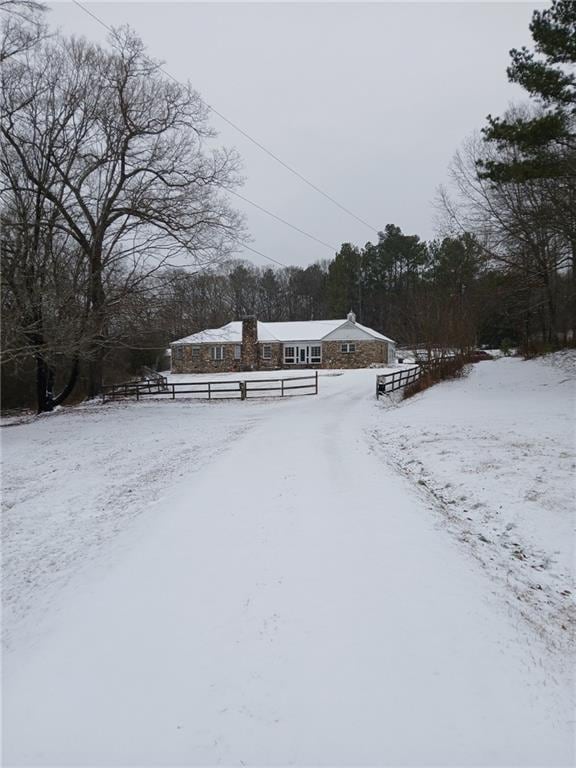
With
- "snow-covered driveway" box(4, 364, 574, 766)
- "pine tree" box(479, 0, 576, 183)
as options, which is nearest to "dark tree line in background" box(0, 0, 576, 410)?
"pine tree" box(479, 0, 576, 183)

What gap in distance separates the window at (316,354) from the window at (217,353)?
25.5 feet

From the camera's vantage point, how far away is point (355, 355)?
1561 inches

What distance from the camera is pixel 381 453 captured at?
395 inches

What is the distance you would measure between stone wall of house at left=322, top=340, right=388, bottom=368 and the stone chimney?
232 inches

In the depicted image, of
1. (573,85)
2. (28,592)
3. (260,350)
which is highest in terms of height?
(573,85)

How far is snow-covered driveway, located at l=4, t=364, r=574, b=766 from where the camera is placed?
277cm

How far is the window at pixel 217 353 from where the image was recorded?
40.4 metres

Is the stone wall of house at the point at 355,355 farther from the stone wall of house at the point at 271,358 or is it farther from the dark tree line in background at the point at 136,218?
the dark tree line in background at the point at 136,218

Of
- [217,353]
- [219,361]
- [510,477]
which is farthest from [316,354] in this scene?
[510,477]

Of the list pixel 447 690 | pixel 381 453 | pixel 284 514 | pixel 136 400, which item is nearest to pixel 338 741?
pixel 447 690

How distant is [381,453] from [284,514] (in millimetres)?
4456

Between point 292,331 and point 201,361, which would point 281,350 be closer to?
point 292,331

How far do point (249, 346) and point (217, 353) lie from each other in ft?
9.67

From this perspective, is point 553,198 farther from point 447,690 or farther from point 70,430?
point 70,430
